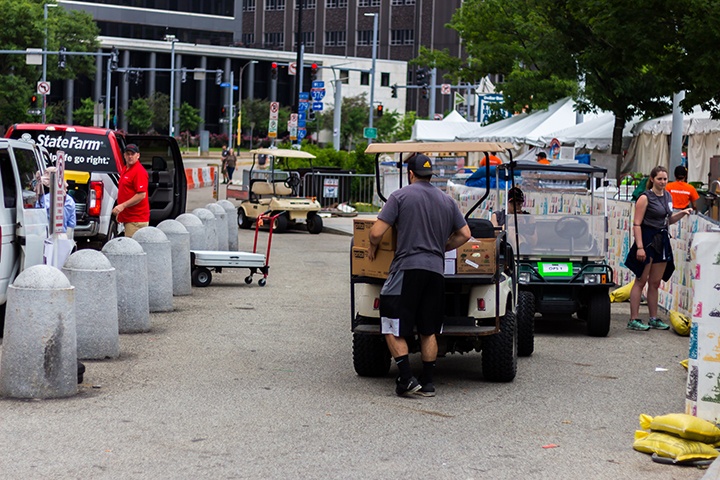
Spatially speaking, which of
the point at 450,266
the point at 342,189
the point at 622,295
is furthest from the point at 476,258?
the point at 342,189

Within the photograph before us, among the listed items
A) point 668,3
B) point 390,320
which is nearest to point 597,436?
point 390,320

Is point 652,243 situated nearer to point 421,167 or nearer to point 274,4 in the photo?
point 421,167

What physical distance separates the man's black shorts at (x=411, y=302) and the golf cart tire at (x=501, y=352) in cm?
70

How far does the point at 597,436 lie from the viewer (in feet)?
25.4

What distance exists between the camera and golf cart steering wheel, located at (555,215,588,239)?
43.8 feet

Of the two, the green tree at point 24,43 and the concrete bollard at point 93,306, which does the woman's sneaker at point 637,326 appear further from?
the green tree at point 24,43

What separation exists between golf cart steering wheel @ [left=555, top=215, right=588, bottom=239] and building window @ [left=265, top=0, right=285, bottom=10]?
114 m

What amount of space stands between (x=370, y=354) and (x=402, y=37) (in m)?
112

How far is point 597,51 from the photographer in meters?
23.9

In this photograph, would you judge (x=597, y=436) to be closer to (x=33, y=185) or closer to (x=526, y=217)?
(x=526, y=217)

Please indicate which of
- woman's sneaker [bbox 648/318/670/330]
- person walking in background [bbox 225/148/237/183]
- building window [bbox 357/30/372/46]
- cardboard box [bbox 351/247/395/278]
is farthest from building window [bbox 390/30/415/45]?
cardboard box [bbox 351/247/395/278]

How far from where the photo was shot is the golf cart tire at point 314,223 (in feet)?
95.9

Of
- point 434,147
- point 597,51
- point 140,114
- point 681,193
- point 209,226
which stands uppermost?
point 140,114

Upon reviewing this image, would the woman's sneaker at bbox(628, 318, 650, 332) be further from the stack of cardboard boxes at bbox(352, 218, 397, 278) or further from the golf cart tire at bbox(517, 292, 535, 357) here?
the stack of cardboard boxes at bbox(352, 218, 397, 278)
